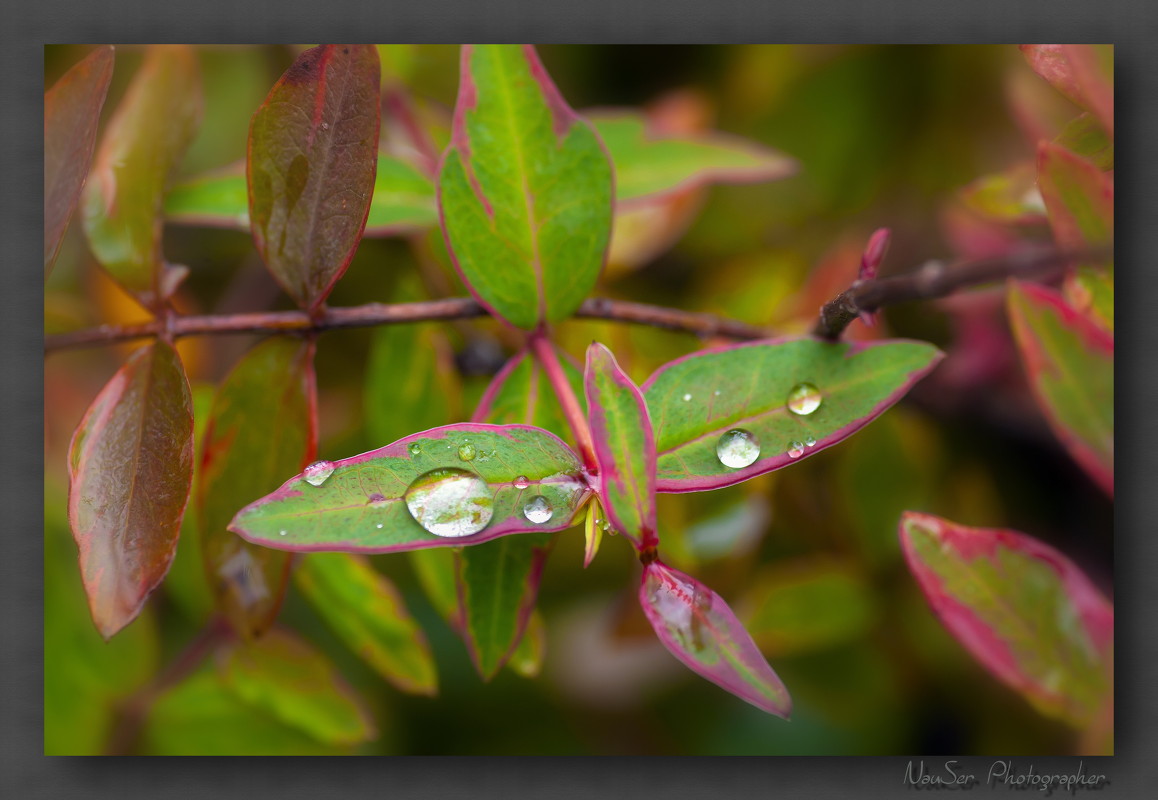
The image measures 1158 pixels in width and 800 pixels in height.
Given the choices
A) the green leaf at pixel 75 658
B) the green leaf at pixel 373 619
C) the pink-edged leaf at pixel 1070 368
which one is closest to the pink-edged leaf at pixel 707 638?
the green leaf at pixel 373 619

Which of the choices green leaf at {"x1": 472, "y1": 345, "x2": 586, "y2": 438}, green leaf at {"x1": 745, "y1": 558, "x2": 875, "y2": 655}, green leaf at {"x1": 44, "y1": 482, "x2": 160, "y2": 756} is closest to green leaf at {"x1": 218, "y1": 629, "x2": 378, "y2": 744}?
green leaf at {"x1": 44, "y1": 482, "x2": 160, "y2": 756}

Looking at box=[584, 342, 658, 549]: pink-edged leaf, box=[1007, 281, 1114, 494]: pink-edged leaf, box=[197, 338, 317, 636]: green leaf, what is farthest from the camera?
box=[1007, 281, 1114, 494]: pink-edged leaf

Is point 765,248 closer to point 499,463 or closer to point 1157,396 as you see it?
point 1157,396

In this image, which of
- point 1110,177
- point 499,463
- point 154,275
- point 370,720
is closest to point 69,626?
point 370,720

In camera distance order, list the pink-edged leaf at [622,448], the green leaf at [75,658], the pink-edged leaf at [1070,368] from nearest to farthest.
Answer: the pink-edged leaf at [622,448]
the pink-edged leaf at [1070,368]
the green leaf at [75,658]

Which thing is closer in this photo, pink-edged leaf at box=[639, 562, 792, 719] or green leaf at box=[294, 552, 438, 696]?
pink-edged leaf at box=[639, 562, 792, 719]

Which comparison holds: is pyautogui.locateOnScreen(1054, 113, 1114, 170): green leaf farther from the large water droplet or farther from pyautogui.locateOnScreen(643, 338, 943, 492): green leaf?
the large water droplet

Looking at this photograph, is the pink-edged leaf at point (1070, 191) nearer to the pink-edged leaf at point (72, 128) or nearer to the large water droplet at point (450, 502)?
the large water droplet at point (450, 502)
